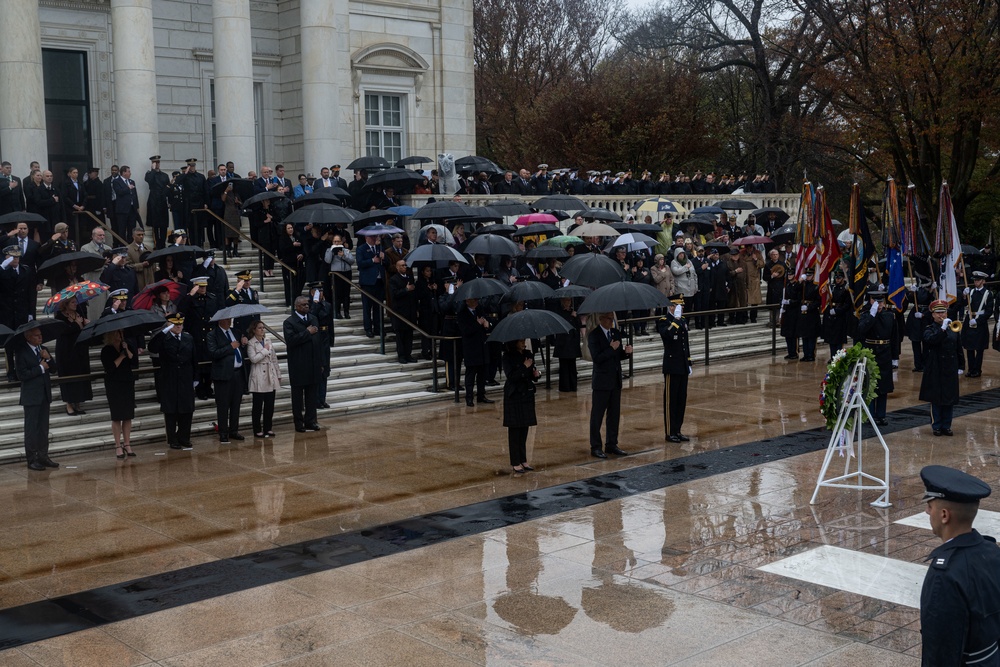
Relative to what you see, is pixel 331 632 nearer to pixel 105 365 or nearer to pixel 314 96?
pixel 105 365

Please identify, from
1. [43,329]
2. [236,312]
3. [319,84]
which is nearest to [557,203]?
[319,84]

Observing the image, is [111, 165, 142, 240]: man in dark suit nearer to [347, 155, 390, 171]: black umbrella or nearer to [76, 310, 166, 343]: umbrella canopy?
[347, 155, 390, 171]: black umbrella

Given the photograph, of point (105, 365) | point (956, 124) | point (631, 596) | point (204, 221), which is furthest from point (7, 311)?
point (956, 124)

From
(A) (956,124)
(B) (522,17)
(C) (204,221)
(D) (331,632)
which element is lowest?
(D) (331,632)

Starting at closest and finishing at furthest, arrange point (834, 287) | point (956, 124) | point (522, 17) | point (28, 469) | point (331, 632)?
point (331, 632) → point (28, 469) → point (834, 287) → point (956, 124) → point (522, 17)

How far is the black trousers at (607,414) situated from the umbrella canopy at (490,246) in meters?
5.61

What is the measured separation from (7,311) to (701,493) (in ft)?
36.5

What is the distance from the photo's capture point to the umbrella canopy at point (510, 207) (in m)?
24.4

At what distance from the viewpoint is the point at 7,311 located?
1739cm

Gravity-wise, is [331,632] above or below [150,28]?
below

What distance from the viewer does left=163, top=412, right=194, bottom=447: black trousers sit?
15.4m

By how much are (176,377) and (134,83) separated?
12.2m

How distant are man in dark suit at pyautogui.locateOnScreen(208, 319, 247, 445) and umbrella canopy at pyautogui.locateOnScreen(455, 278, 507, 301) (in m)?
3.73

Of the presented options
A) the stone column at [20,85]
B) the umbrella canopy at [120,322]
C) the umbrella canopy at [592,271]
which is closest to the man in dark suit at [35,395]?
the umbrella canopy at [120,322]
